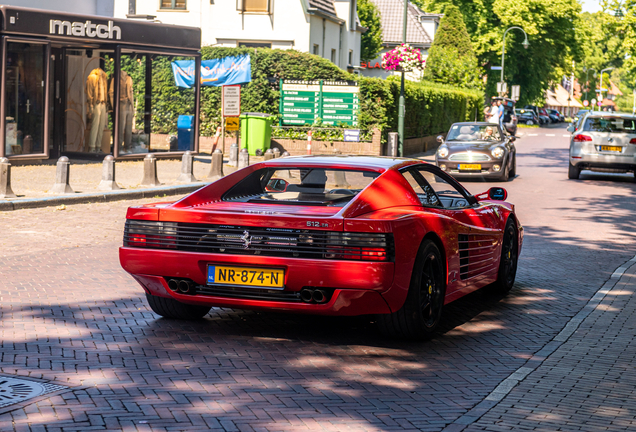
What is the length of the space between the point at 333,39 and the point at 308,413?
38.1m

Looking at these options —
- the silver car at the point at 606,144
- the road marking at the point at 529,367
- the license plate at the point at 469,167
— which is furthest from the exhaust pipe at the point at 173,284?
the silver car at the point at 606,144

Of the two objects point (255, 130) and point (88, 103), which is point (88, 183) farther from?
point (255, 130)

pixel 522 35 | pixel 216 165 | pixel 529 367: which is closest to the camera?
pixel 529 367

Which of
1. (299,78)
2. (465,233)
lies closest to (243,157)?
(299,78)

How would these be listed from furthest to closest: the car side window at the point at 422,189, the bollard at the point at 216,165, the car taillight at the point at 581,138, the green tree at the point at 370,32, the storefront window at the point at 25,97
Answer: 1. the green tree at the point at 370,32
2. the car taillight at the point at 581,138
3. the bollard at the point at 216,165
4. the storefront window at the point at 25,97
5. the car side window at the point at 422,189

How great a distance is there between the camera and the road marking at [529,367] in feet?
14.2

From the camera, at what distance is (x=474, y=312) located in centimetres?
711

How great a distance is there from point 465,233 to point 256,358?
2069 millimetres

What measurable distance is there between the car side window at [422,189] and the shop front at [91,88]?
1453 cm

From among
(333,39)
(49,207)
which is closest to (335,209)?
(49,207)

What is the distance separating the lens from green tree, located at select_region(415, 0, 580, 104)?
6184cm

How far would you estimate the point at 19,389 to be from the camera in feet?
15.0

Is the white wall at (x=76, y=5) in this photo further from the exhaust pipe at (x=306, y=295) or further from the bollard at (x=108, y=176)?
the exhaust pipe at (x=306, y=295)

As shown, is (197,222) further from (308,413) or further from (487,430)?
(487,430)
